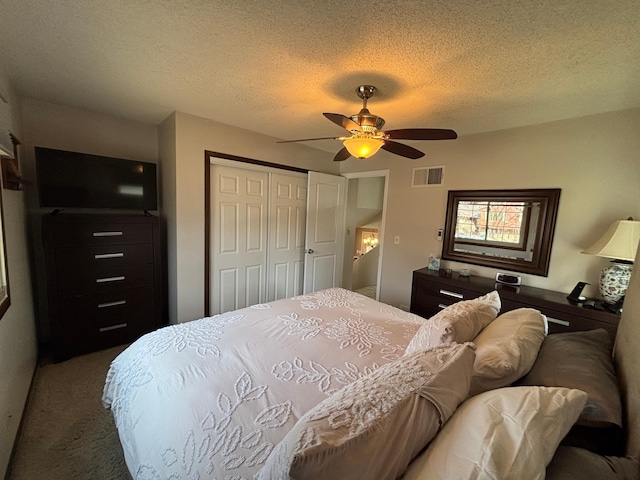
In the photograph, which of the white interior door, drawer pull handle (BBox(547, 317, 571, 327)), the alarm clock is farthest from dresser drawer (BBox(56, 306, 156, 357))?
drawer pull handle (BBox(547, 317, 571, 327))

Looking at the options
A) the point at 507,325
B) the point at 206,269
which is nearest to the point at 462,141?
the point at 507,325

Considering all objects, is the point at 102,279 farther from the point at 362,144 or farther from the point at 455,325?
the point at 455,325

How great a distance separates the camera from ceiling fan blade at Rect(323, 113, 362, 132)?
5.45ft

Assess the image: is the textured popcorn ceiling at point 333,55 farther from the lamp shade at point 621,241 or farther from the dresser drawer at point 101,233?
the dresser drawer at point 101,233

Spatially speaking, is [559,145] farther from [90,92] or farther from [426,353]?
[90,92]

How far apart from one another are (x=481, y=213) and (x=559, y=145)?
33.5 inches

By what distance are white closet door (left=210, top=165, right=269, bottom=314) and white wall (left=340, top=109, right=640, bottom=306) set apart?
6.42 feet

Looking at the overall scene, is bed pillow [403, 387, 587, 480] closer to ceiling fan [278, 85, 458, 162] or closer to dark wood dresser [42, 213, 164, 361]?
ceiling fan [278, 85, 458, 162]

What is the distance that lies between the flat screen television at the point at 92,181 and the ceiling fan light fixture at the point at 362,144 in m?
2.21

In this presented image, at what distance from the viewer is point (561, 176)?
2387 mm

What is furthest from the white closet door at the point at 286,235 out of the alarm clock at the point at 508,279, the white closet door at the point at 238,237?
the alarm clock at the point at 508,279

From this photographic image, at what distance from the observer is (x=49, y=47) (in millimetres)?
1597

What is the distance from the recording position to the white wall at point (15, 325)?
4.68 feet

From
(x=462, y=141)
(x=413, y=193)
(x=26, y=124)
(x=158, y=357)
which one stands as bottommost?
(x=158, y=357)
